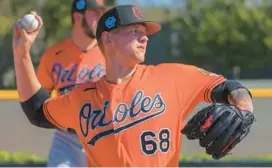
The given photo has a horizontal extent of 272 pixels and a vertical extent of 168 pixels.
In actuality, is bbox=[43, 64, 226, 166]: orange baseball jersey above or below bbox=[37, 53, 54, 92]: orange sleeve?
above

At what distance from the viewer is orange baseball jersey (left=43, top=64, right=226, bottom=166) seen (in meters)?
3.30

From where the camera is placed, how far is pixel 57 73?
5.45 m

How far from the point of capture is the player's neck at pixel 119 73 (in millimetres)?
3424

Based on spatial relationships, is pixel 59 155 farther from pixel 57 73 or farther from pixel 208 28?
pixel 208 28

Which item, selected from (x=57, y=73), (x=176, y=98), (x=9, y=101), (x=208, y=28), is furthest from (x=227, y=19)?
(x=176, y=98)

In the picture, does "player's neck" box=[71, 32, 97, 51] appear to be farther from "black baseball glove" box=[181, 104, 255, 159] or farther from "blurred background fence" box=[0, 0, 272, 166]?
"blurred background fence" box=[0, 0, 272, 166]

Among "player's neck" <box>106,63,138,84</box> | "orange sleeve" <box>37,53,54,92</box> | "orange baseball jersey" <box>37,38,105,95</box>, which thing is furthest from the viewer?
"orange sleeve" <box>37,53,54,92</box>

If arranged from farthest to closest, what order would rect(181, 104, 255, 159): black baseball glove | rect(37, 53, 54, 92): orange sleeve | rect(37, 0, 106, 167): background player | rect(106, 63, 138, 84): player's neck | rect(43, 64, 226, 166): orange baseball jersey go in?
1. rect(37, 53, 54, 92): orange sleeve
2. rect(37, 0, 106, 167): background player
3. rect(106, 63, 138, 84): player's neck
4. rect(43, 64, 226, 166): orange baseball jersey
5. rect(181, 104, 255, 159): black baseball glove

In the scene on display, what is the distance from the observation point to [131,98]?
3346 millimetres

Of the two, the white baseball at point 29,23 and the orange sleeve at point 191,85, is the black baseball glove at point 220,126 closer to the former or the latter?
the orange sleeve at point 191,85

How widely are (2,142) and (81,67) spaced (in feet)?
9.10

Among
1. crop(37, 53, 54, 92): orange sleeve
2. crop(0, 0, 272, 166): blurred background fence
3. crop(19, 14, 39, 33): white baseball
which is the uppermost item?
crop(19, 14, 39, 33): white baseball

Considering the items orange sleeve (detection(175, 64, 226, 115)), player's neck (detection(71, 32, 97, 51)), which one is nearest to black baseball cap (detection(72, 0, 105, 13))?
player's neck (detection(71, 32, 97, 51))

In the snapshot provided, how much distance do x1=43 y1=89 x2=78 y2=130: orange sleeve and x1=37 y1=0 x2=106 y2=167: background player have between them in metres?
1.52
